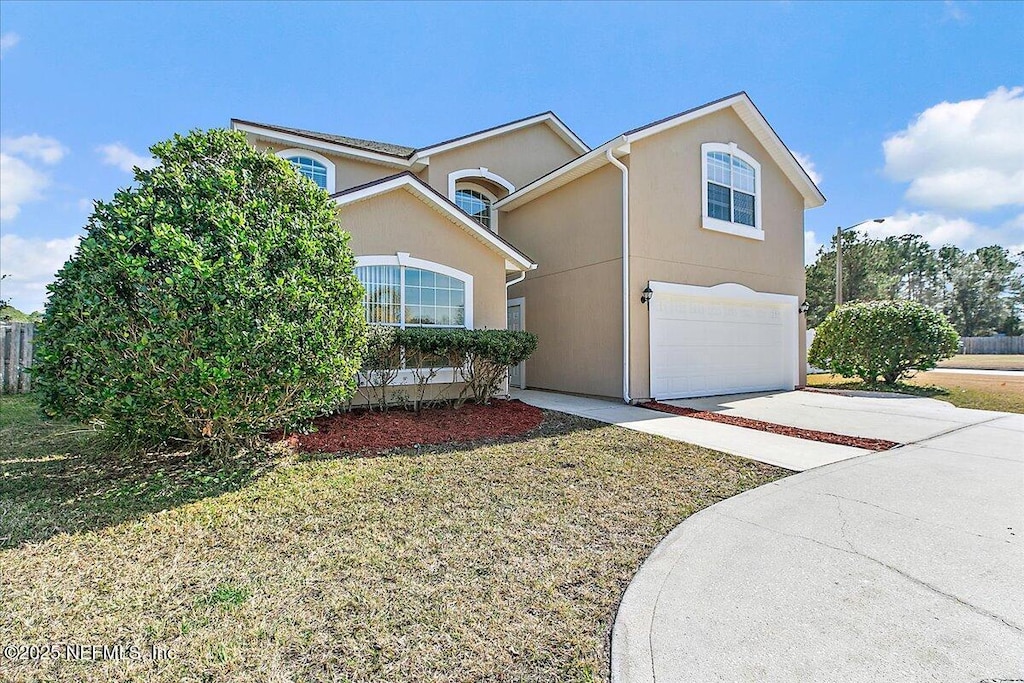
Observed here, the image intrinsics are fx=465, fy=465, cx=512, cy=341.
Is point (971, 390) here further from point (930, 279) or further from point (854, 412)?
point (930, 279)

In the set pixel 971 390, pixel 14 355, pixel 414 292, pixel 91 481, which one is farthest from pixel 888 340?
pixel 14 355

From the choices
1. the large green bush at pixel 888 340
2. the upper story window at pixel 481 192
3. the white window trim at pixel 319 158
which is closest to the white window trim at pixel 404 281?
the upper story window at pixel 481 192

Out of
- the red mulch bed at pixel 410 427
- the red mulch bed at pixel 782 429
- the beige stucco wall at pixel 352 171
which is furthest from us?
the beige stucco wall at pixel 352 171

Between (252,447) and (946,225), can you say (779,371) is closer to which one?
(252,447)

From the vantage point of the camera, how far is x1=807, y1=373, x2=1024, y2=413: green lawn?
33.4 ft

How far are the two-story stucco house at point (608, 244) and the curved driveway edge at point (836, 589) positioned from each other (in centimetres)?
620

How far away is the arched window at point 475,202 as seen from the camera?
14070 mm

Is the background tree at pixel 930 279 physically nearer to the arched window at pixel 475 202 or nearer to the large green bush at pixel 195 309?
the arched window at pixel 475 202

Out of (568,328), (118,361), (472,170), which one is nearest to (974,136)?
(568,328)

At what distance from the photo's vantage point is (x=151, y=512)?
3.99 metres

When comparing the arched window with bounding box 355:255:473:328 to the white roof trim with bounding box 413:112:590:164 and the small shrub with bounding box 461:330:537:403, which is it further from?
the white roof trim with bounding box 413:112:590:164

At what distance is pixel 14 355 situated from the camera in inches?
437

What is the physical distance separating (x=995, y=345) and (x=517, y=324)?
40.3m

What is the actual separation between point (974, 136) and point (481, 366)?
18111mm
